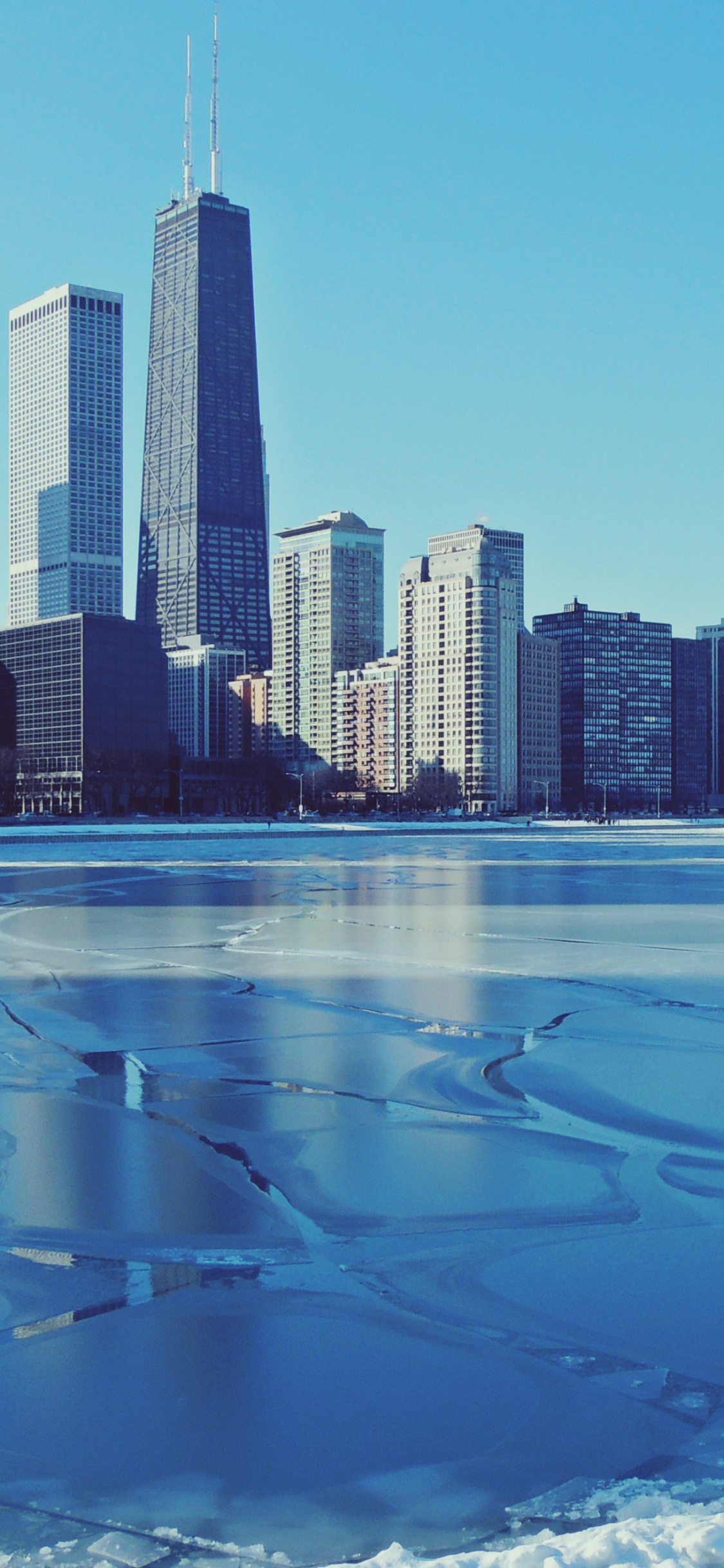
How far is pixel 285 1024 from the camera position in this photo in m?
13.1

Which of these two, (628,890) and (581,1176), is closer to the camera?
(581,1176)

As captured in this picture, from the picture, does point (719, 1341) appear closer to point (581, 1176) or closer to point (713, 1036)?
point (581, 1176)

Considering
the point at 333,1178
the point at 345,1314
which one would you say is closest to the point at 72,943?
the point at 333,1178

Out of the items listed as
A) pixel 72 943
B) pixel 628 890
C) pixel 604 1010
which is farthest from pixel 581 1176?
pixel 628 890

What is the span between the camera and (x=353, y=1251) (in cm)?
657

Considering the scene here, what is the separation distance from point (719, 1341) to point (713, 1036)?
6991 mm

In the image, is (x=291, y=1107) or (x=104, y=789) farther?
(x=104, y=789)

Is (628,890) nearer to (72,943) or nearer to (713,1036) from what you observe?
(72,943)

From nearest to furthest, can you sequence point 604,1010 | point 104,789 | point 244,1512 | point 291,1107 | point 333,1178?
1. point 244,1512
2. point 333,1178
3. point 291,1107
4. point 604,1010
5. point 104,789

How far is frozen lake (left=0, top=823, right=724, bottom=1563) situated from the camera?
14.9 feet

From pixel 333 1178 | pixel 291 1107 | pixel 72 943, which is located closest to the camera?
pixel 333 1178

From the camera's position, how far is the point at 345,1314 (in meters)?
5.83

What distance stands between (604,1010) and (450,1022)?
180cm

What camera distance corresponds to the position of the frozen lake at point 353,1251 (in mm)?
4539
